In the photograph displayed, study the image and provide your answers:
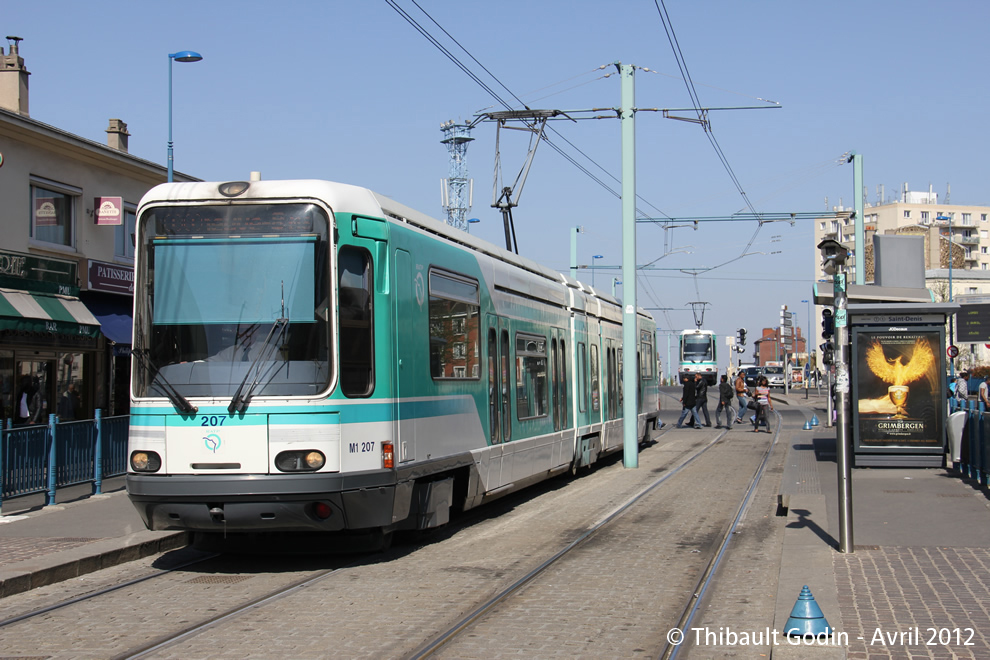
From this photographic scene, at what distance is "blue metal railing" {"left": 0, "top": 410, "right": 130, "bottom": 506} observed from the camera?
12109mm

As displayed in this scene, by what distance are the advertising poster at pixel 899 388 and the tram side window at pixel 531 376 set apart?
17.7 feet

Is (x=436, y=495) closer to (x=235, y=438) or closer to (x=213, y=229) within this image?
(x=235, y=438)

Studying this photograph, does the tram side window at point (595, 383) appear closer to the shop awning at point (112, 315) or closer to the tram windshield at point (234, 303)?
the shop awning at point (112, 315)

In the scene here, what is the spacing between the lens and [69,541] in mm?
9938

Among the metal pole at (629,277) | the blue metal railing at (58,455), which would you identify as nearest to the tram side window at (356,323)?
the blue metal railing at (58,455)

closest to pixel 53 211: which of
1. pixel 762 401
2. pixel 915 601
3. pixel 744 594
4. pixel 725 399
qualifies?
pixel 744 594

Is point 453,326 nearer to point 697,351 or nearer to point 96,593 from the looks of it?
point 96,593

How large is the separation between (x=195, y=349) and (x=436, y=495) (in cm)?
281

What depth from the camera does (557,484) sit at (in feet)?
54.4

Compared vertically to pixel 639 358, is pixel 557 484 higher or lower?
lower

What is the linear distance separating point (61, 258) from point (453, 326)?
10.8 m

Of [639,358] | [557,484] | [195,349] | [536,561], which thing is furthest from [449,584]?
[639,358]

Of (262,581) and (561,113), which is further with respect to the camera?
(561,113)

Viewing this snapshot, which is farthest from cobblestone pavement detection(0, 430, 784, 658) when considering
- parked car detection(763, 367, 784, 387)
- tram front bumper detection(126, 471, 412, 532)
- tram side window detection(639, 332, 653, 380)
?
parked car detection(763, 367, 784, 387)
